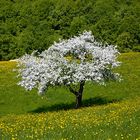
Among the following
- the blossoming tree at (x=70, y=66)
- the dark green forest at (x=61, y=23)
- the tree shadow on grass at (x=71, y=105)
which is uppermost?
the dark green forest at (x=61, y=23)


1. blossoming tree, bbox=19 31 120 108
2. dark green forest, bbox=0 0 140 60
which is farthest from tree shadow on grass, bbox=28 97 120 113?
dark green forest, bbox=0 0 140 60

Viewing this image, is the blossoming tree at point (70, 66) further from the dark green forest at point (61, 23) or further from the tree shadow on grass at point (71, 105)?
the dark green forest at point (61, 23)

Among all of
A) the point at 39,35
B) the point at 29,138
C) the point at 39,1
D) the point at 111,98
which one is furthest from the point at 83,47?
the point at 39,1

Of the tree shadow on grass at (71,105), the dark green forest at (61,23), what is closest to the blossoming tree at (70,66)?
the tree shadow on grass at (71,105)

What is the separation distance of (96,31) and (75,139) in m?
72.8

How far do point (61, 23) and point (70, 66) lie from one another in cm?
4957

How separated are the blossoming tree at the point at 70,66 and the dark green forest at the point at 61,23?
127 ft

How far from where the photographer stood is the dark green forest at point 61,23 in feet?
278

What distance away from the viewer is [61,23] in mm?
92375

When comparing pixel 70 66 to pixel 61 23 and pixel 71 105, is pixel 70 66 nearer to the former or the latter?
pixel 71 105

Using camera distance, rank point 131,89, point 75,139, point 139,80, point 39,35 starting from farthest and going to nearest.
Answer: point 39,35
point 139,80
point 131,89
point 75,139

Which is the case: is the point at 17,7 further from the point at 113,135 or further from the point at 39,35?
the point at 113,135

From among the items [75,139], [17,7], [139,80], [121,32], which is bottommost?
[75,139]

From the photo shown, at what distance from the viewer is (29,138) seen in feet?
59.2
